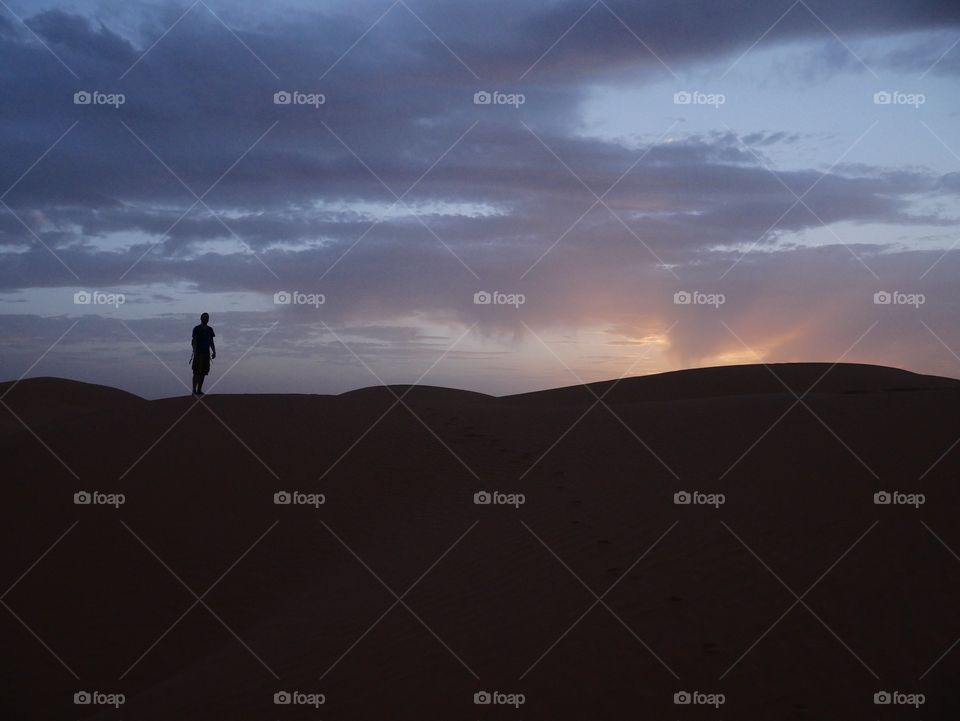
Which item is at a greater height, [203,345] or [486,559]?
[203,345]

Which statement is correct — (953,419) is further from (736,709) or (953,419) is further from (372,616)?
(372,616)

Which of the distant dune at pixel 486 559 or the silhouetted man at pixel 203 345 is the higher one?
the silhouetted man at pixel 203 345

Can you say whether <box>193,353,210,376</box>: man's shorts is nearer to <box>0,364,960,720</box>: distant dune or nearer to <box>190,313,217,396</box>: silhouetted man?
<box>190,313,217,396</box>: silhouetted man

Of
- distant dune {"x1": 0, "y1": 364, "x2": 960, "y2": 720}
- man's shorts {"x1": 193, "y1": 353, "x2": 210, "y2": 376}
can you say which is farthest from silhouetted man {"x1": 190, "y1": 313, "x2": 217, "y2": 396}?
distant dune {"x1": 0, "y1": 364, "x2": 960, "y2": 720}

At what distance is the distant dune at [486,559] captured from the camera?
24.6 feet

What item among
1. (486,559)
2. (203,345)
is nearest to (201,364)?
(203,345)

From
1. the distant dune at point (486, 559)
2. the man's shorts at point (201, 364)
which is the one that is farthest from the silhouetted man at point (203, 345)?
the distant dune at point (486, 559)

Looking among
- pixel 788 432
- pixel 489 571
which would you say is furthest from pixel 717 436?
pixel 489 571

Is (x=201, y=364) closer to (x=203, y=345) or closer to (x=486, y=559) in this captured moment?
(x=203, y=345)

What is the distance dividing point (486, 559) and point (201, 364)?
8.87m

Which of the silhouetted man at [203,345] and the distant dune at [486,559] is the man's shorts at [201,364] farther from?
the distant dune at [486,559]

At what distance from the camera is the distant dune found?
7.49m

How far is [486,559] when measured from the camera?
31.6ft

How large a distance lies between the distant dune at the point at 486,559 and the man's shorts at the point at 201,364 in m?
0.76
